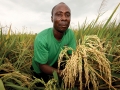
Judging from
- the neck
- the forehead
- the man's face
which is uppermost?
the forehead

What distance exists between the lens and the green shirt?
1591 mm

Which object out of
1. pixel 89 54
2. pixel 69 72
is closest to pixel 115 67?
pixel 89 54

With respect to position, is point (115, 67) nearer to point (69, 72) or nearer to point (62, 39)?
point (69, 72)

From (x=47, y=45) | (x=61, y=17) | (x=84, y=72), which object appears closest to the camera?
(x=84, y=72)

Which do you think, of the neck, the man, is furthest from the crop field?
the neck

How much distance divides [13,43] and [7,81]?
0.62m

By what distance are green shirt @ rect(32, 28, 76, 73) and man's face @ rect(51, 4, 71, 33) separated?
5.3 inches

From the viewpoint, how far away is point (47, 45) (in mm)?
1675

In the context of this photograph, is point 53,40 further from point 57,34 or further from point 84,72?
point 84,72

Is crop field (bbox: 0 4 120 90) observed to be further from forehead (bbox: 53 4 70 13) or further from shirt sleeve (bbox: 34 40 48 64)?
forehead (bbox: 53 4 70 13)

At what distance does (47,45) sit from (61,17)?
0.29 meters

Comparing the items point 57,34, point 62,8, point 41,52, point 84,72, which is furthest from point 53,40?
point 84,72

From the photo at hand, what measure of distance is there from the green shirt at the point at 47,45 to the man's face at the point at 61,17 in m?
0.14

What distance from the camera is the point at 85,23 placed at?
2.38 metres
